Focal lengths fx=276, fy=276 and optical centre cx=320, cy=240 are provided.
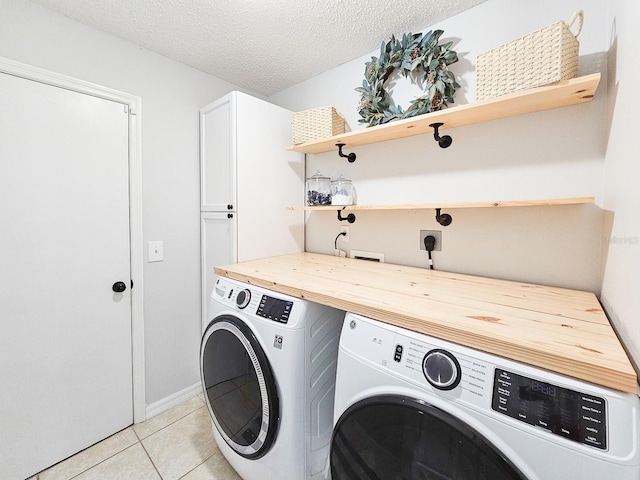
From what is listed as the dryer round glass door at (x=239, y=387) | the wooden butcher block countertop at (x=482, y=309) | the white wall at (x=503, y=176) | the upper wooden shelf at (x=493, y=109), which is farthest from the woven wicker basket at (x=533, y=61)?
the dryer round glass door at (x=239, y=387)

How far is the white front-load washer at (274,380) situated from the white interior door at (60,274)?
0.82 meters

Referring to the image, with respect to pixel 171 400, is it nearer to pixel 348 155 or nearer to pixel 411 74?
pixel 348 155

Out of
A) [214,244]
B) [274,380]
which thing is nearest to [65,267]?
[214,244]

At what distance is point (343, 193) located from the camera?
6.09ft

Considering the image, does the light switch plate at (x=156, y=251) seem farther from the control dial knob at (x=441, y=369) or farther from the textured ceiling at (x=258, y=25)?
the control dial knob at (x=441, y=369)

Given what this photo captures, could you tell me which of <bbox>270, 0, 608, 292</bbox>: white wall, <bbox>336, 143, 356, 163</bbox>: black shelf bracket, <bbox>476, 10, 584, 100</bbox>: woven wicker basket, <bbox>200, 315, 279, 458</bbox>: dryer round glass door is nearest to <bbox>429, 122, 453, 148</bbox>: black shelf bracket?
<bbox>270, 0, 608, 292</bbox>: white wall

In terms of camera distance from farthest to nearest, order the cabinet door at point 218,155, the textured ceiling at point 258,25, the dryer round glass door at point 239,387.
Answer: the cabinet door at point 218,155 < the textured ceiling at point 258,25 < the dryer round glass door at point 239,387

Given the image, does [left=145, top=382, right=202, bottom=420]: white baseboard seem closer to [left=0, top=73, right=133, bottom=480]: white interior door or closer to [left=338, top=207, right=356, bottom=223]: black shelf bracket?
[left=0, top=73, right=133, bottom=480]: white interior door

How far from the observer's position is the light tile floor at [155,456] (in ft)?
4.67

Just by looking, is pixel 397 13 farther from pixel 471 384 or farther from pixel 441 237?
pixel 471 384

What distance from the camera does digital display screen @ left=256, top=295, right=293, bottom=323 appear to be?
1.13 m

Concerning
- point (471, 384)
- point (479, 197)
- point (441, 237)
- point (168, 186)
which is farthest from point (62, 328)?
point (479, 197)

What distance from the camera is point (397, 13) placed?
1460 mm

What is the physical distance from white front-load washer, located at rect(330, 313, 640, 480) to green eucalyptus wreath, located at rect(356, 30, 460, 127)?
124 cm
